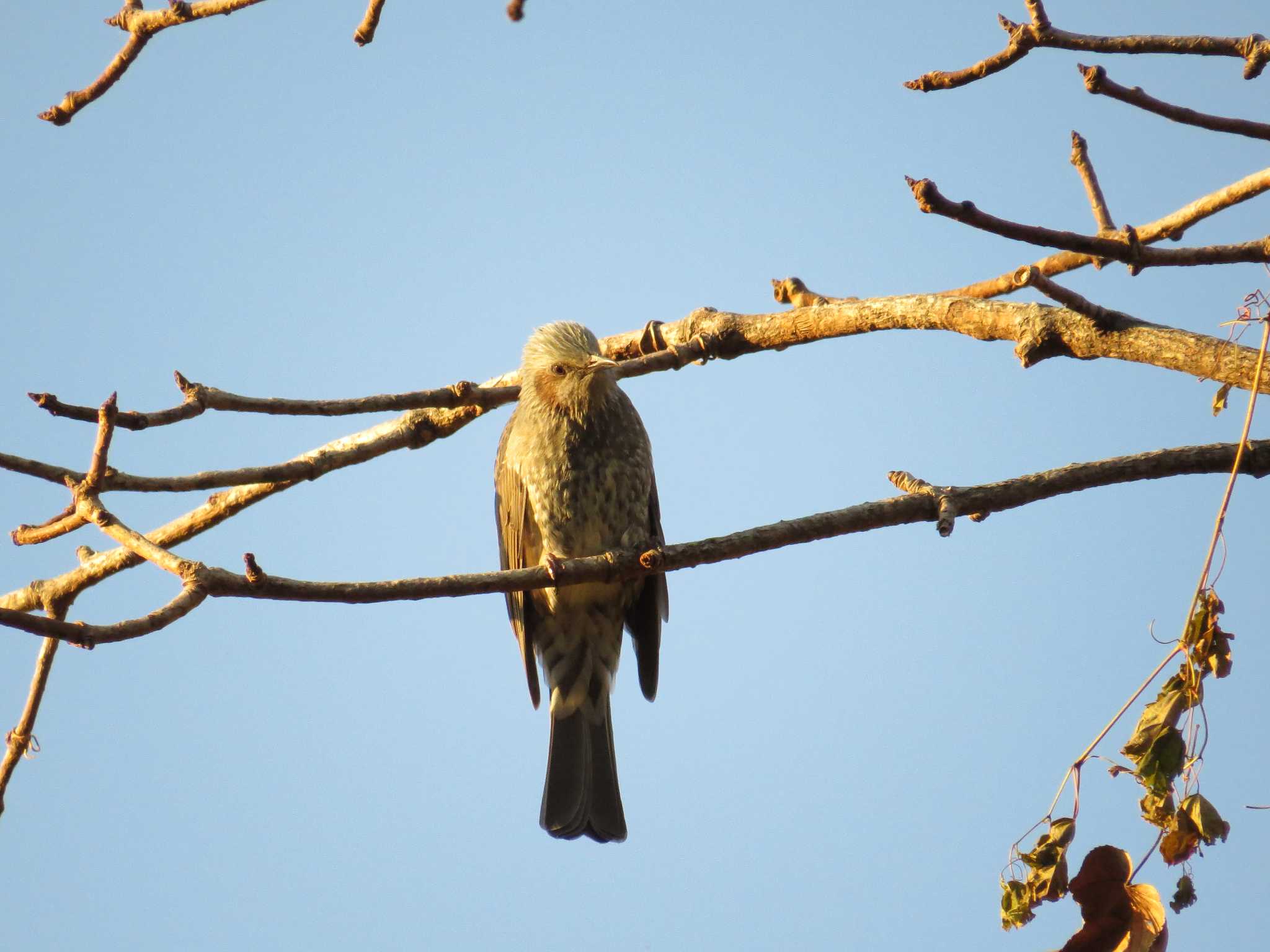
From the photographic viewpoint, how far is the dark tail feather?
19.2 ft

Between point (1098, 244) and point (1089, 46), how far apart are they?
2.37ft

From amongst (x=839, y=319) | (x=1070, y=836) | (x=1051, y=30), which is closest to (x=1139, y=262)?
(x=1051, y=30)

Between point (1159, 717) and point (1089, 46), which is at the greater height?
point (1089, 46)

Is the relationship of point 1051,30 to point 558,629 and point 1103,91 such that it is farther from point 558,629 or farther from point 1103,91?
point 558,629

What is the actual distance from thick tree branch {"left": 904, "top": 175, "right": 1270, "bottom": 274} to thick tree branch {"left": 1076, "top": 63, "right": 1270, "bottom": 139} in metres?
0.30

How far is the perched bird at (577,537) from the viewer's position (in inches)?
223

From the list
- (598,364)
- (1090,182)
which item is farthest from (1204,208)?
(598,364)

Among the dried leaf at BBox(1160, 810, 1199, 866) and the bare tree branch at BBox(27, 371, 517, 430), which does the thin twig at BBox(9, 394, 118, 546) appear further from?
the dried leaf at BBox(1160, 810, 1199, 866)

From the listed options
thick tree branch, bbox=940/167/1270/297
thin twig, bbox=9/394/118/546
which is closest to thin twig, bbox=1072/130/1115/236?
thick tree branch, bbox=940/167/1270/297

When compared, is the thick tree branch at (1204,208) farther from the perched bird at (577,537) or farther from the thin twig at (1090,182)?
the perched bird at (577,537)

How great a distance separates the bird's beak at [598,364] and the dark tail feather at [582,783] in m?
1.69

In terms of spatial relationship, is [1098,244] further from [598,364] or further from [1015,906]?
[598,364]

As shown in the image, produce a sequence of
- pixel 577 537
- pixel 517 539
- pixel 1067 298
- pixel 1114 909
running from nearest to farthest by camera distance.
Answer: pixel 1114 909 < pixel 1067 298 < pixel 577 537 < pixel 517 539

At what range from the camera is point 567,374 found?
18.7ft
